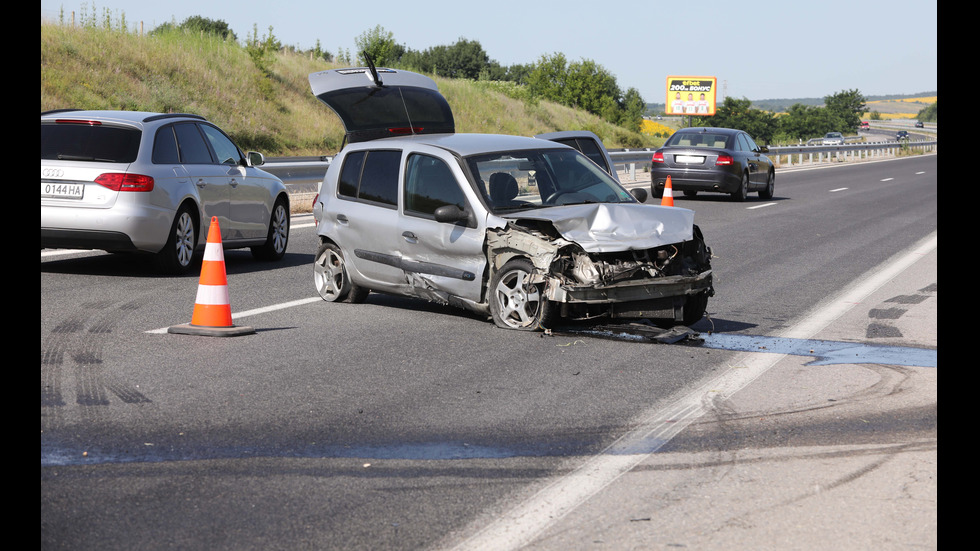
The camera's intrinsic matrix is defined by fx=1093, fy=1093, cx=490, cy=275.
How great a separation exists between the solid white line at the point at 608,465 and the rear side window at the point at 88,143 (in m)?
6.73

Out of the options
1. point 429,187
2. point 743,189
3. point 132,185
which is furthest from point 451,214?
point 743,189

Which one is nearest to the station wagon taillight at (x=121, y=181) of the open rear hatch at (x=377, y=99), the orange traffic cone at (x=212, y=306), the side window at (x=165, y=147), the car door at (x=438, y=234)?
the side window at (x=165, y=147)

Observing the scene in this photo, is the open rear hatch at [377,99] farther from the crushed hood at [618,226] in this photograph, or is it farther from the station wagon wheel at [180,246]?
the crushed hood at [618,226]

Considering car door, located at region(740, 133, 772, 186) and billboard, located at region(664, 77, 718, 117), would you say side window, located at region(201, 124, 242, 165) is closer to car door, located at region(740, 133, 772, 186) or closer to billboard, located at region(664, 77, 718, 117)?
car door, located at region(740, 133, 772, 186)

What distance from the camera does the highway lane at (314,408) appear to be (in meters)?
4.24

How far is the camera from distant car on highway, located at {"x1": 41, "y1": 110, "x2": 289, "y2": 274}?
10.7 m

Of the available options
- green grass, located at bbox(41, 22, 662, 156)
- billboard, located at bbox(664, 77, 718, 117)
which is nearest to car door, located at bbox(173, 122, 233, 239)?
green grass, located at bbox(41, 22, 662, 156)

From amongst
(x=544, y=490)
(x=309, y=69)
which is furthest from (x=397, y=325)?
(x=309, y=69)

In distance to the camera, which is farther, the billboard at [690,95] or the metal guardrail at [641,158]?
the billboard at [690,95]

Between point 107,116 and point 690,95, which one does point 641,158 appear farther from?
point 690,95

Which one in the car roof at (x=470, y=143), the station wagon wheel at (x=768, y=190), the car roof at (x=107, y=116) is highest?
the car roof at (x=107, y=116)

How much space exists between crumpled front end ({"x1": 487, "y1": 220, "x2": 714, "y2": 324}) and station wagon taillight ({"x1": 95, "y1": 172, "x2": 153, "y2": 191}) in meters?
4.30

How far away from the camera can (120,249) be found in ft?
35.8

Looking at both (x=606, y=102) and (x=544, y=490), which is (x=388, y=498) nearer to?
(x=544, y=490)
